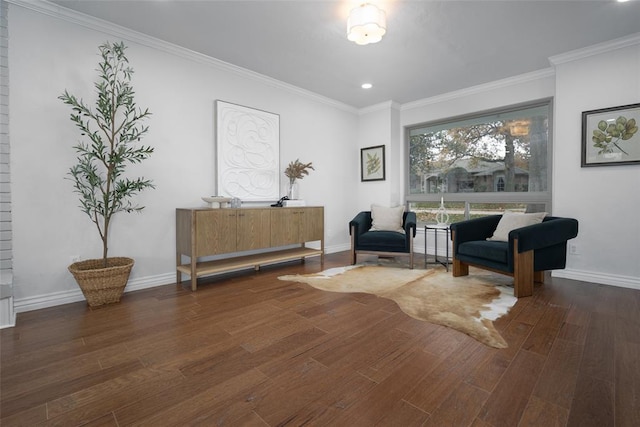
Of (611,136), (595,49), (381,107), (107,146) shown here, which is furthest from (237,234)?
(595,49)

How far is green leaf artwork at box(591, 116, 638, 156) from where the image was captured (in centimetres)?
320

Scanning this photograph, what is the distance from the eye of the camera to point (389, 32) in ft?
10.1

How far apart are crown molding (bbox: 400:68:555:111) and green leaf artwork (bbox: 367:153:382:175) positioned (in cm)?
102

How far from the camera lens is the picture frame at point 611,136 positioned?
3.18 metres

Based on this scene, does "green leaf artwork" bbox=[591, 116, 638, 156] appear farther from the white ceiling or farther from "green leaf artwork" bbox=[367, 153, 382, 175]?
"green leaf artwork" bbox=[367, 153, 382, 175]

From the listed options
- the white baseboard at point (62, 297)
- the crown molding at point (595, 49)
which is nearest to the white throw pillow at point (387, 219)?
the crown molding at point (595, 49)

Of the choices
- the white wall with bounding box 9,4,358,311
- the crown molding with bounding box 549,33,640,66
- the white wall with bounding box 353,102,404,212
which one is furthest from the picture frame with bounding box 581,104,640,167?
the white wall with bounding box 9,4,358,311

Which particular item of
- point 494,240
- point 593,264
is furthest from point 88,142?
point 593,264

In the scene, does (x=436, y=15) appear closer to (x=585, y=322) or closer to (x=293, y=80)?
(x=293, y=80)

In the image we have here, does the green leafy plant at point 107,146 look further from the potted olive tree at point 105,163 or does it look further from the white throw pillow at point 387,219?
the white throw pillow at point 387,219

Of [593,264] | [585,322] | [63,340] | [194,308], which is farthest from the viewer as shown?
[593,264]

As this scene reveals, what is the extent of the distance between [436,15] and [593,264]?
10.7ft

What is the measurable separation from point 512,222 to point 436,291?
1.31 metres

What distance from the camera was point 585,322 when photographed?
2.29 meters
